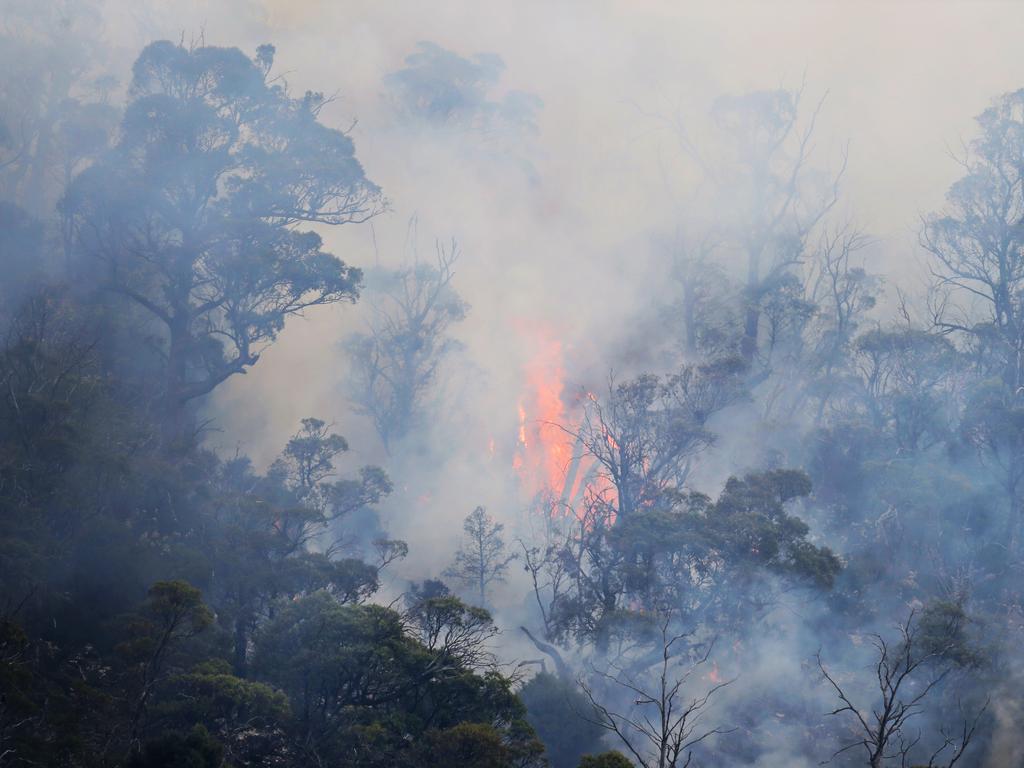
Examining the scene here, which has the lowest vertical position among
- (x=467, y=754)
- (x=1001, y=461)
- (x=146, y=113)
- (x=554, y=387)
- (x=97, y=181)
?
(x=467, y=754)

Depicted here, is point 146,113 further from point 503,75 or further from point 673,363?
point 503,75

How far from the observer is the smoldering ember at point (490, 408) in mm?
18203

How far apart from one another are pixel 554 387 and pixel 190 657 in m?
23.5

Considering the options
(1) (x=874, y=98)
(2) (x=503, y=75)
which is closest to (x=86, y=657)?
(2) (x=503, y=75)

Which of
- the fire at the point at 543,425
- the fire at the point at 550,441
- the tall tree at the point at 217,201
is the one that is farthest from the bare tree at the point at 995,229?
the tall tree at the point at 217,201

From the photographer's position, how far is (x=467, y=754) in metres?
15.5

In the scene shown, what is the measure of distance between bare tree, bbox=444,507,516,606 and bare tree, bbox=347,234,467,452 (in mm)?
7212

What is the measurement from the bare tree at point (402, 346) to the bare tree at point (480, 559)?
Answer: 7.21 metres

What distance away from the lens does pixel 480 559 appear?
3027 cm

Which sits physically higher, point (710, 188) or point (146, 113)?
point (710, 188)

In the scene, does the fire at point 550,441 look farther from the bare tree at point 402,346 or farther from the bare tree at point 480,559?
the bare tree at point 480,559

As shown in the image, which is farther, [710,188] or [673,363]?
[710,188]

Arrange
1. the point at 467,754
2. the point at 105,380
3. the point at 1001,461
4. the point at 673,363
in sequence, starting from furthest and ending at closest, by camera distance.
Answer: the point at 673,363 → the point at 1001,461 → the point at 105,380 → the point at 467,754

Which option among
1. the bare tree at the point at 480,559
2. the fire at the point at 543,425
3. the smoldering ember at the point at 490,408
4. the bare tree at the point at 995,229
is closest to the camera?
the smoldering ember at the point at 490,408
